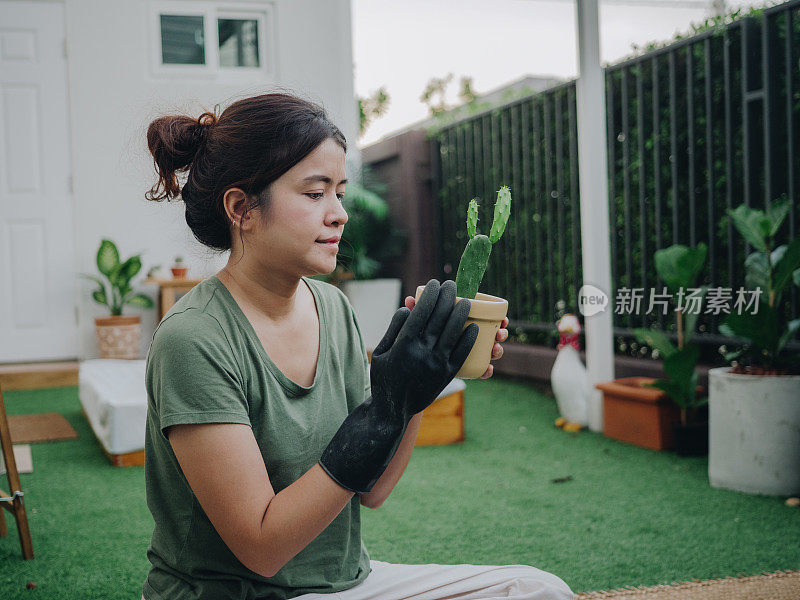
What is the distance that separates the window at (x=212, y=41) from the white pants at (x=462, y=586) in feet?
19.7

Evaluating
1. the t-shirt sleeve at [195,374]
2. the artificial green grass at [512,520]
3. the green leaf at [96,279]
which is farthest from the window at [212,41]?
the t-shirt sleeve at [195,374]

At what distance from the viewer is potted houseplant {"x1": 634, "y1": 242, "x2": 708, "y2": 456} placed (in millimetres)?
3383

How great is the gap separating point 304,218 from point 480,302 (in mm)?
296

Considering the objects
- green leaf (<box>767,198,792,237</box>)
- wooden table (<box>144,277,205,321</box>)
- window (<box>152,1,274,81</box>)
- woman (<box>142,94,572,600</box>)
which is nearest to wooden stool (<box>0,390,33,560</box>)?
woman (<box>142,94,572,600</box>)

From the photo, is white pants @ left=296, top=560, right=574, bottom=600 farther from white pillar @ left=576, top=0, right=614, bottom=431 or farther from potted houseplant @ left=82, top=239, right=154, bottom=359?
potted houseplant @ left=82, top=239, right=154, bottom=359

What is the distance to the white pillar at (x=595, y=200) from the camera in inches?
162

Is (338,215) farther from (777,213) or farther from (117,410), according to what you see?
(117,410)

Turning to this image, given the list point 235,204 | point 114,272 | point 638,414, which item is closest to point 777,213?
point 638,414

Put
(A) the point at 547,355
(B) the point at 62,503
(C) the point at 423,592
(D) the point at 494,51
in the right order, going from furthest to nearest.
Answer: (D) the point at 494,51 → (A) the point at 547,355 → (B) the point at 62,503 → (C) the point at 423,592

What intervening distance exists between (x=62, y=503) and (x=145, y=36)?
460 cm

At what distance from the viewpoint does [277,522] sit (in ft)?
3.45

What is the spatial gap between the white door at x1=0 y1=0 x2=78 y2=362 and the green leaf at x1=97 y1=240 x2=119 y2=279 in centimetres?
43

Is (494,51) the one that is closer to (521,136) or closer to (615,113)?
(521,136)

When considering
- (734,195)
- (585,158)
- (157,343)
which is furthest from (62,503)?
(734,195)
